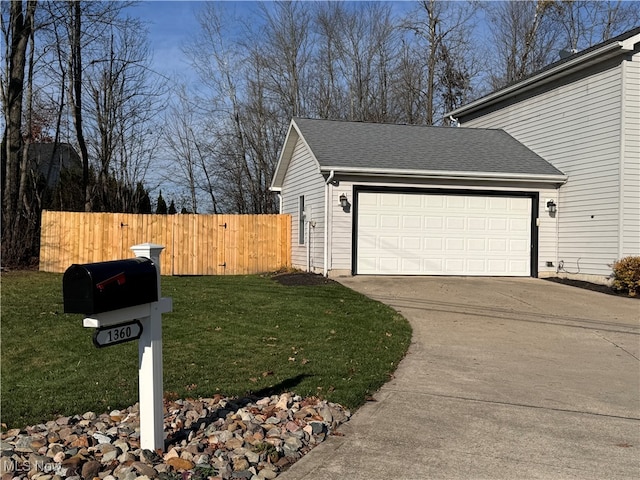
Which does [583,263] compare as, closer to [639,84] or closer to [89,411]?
[639,84]

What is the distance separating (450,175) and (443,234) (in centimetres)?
147

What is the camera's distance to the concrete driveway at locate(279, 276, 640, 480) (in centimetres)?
385

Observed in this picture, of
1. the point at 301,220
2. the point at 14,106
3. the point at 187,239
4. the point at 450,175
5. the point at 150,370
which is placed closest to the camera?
the point at 150,370

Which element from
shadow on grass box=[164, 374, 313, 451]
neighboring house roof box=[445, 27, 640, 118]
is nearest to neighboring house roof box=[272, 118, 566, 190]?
Answer: neighboring house roof box=[445, 27, 640, 118]

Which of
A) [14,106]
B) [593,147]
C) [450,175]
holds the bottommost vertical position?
[450,175]

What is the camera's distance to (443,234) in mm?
14914

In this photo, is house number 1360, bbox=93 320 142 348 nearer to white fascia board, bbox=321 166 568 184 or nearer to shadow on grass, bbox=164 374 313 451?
shadow on grass, bbox=164 374 313 451

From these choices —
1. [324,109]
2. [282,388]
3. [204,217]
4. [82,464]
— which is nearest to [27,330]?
[282,388]

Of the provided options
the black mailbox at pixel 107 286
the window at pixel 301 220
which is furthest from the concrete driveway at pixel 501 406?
the window at pixel 301 220

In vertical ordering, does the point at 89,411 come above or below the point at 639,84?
below

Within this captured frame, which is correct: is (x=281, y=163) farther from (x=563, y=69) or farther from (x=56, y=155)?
(x=56, y=155)

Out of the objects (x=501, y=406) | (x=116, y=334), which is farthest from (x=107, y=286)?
(x=501, y=406)

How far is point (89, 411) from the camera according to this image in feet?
16.0

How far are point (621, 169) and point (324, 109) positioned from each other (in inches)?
778
